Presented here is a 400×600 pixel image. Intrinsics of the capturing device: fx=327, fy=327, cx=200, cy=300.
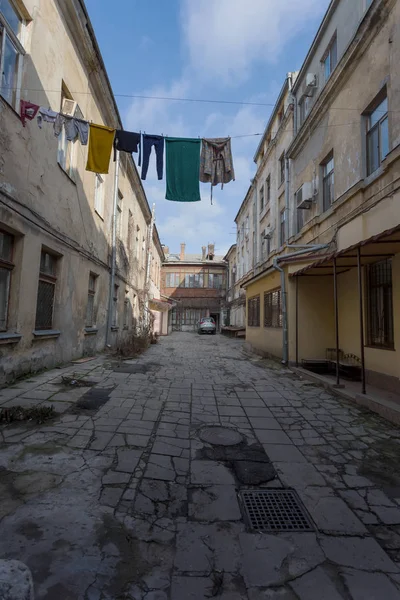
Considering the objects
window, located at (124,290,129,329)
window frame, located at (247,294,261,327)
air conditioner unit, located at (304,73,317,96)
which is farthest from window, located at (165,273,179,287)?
air conditioner unit, located at (304,73,317,96)

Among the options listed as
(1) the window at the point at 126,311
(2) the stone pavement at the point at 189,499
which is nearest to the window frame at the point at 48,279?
(2) the stone pavement at the point at 189,499

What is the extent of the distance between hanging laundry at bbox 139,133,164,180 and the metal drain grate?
644cm

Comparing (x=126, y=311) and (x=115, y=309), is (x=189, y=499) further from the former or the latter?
(x=126, y=311)

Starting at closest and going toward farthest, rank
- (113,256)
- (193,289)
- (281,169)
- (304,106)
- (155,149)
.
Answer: (155,149) < (113,256) < (304,106) < (281,169) < (193,289)

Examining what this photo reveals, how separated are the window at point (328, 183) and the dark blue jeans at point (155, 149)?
4764 millimetres

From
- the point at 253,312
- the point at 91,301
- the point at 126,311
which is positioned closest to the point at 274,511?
the point at 91,301

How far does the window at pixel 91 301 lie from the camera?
9984mm

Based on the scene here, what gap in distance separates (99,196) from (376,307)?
8.75 metres

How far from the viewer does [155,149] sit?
7156 mm

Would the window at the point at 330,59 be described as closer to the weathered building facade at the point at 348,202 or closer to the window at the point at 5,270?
the weathered building facade at the point at 348,202

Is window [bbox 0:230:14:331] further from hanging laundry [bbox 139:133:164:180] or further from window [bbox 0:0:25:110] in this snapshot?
hanging laundry [bbox 139:133:164:180]

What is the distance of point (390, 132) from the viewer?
20.1ft

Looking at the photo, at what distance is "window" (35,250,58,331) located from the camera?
6.82m

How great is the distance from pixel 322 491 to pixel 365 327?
201 inches
